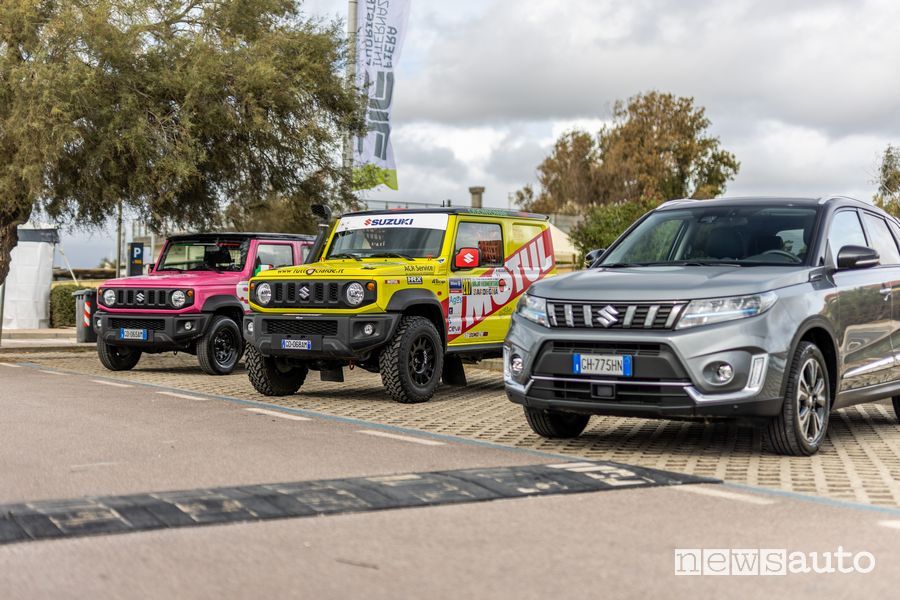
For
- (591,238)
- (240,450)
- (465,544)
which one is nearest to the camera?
(465,544)

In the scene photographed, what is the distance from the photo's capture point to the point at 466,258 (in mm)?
12805

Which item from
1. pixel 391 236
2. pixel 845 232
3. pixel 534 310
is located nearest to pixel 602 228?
pixel 391 236

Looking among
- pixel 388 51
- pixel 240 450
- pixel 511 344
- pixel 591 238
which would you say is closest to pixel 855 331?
pixel 511 344

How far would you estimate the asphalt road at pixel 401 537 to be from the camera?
4.89m

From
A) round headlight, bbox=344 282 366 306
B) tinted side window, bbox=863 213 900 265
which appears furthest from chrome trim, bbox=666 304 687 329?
round headlight, bbox=344 282 366 306

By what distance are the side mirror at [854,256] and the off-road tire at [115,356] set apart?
10.5m

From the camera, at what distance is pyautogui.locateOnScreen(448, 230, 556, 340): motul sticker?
1313cm

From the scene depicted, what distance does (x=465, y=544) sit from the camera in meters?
5.61

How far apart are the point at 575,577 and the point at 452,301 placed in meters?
7.96

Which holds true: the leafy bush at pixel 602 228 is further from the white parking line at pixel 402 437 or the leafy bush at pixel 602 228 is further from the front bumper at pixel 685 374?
the front bumper at pixel 685 374

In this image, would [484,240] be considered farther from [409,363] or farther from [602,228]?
[602,228]

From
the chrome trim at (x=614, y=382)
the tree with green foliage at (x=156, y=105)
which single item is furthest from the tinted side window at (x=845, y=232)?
the tree with green foliage at (x=156, y=105)

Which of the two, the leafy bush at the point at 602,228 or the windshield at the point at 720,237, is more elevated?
the leafy bush at the point at 602,228

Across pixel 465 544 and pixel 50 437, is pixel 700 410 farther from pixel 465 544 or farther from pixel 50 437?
pixel 50 437
